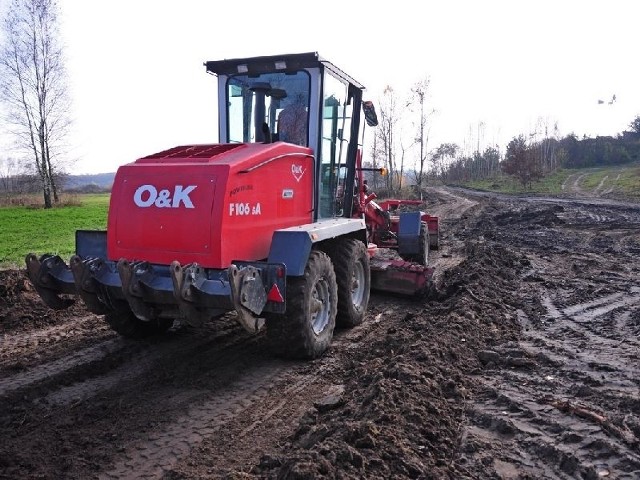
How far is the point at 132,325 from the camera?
18.9ft

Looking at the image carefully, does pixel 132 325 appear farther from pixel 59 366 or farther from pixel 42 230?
pixel 42 230

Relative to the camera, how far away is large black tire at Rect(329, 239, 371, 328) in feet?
20.0

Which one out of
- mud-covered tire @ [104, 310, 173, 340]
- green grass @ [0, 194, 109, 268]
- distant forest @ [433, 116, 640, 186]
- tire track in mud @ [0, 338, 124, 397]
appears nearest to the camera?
tire track in mud @ [0, 338, 124, 397]

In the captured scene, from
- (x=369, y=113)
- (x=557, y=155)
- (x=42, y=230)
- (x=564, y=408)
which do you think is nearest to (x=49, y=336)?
(x=369, y=113)

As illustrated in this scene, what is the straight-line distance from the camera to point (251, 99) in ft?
20.0

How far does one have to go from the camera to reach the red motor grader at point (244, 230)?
4539mm

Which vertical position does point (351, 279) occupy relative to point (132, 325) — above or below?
above

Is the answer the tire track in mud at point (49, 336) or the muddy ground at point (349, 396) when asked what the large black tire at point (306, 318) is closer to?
the muddy ground at point (349, 396)

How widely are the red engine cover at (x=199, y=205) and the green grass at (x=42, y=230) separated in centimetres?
669

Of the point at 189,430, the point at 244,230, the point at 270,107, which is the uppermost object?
the point at 270,107

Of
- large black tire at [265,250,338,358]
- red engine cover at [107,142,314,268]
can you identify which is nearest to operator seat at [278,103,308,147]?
red engine cover at [107,142,314,268]

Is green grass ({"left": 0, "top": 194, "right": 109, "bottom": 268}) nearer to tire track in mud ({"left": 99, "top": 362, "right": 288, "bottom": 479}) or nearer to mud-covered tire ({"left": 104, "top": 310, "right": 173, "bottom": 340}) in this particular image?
mud-covered tire ({"left": 104, "top": 310, "right": 173, "bottom": 340})

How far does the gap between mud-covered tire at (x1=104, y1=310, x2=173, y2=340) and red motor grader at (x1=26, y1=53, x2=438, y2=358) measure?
15mm

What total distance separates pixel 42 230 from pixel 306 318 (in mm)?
17341
